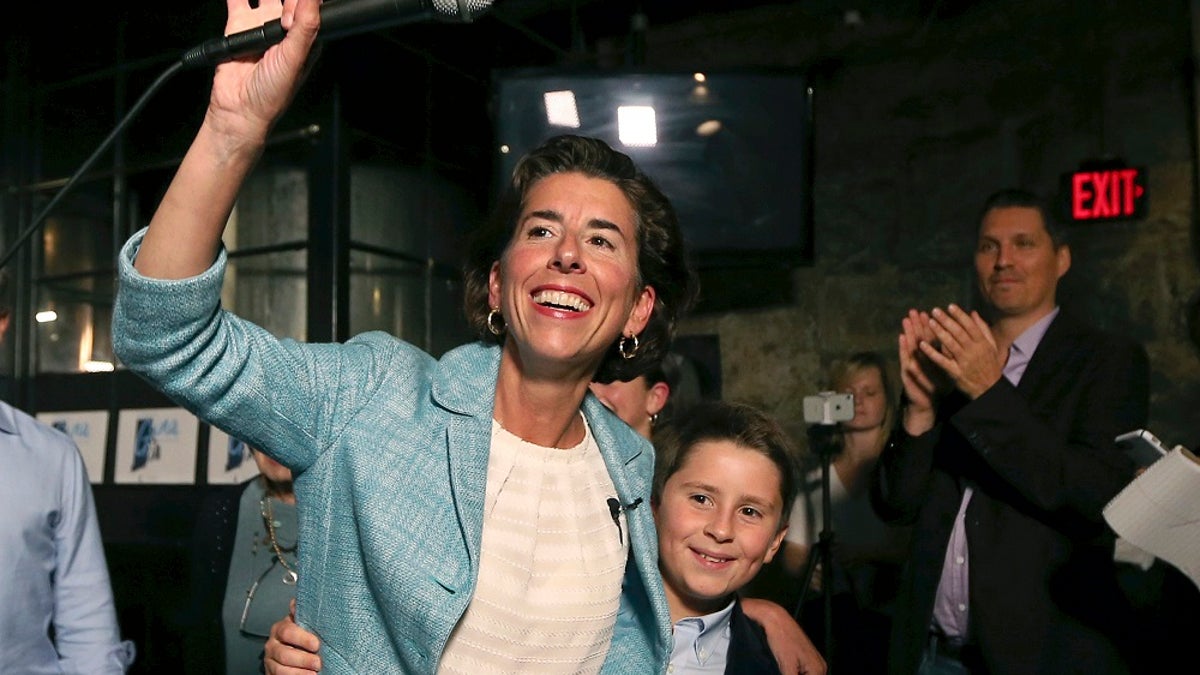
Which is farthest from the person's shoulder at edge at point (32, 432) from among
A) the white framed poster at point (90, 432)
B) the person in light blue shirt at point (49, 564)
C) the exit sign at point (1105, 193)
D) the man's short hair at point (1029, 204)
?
the exit sign at point (1105, 193)

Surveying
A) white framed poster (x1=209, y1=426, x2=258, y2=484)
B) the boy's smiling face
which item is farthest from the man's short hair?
white framed poster (x1=209, y1=426, x2=258, y2=484)

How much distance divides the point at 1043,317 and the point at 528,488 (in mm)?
1560

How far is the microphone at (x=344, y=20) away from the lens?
3.32 ft

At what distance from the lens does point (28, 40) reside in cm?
514

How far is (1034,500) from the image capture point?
2102 millimetres

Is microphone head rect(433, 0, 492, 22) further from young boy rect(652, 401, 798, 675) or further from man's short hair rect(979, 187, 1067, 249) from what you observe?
man's short hair rect(979, 187, 1067, 249)

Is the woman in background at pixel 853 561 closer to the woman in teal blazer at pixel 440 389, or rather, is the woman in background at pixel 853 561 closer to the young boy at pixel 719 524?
the young boy at pixel 719 524

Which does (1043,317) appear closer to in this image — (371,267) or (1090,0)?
(1090,0)

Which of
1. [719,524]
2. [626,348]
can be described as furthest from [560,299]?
[719,524]

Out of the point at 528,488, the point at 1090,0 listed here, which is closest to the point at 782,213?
the point at 1090,0

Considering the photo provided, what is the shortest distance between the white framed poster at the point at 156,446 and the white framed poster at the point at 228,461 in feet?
0.35

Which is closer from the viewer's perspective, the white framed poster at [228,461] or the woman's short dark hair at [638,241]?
the woman's short dark hair at [638,241]

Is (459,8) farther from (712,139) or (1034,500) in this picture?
(712,139)

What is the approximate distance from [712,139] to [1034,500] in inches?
66.5
